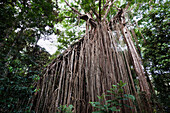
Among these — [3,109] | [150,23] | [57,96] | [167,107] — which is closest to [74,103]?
[57,96]

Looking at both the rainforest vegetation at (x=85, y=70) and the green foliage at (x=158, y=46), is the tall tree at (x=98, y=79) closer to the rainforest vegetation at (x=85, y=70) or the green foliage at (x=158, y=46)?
the rainforest vegetation at (x=85, y=70)

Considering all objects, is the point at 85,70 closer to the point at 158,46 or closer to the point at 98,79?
the point at 98,79

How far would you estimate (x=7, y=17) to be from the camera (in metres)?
1.64

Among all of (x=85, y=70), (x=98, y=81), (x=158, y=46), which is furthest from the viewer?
(x=158, y=46)

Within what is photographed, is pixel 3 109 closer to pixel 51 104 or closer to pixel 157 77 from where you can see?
pixel 51 104

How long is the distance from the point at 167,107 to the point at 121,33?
1.93 meters

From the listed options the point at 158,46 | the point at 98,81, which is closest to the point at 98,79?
the point at 98,81

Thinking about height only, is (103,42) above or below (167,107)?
above

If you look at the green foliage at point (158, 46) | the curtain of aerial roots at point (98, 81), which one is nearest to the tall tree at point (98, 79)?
the curtain of aerial roots at point (98, 81)

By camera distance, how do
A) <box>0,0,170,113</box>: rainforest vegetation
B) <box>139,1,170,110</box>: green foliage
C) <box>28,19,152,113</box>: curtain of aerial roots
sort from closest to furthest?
<box>0,0,170,113</box>: rainforest vegetation, <box>28,19,152,113</box>: curtain of aerial roots, <box>139,1,170,110</box>: green foliage

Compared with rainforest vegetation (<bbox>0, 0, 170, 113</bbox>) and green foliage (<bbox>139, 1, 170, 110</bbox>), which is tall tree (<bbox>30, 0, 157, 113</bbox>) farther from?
green foliage (<bbox>139, 1, 170, 110</bbox>)

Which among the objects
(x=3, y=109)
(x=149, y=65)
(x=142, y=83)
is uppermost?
(x=149, y=65)

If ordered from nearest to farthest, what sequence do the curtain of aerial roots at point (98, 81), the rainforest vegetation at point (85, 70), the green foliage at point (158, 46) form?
the rainforest vegetation at point (85, 70), the curtain of aerial roots at point (98, 81), the green foliage at point (158, 46)

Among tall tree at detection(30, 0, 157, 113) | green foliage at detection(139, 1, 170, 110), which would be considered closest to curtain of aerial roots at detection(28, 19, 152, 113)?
tall tree at detection(30, 0, 157, 113)
